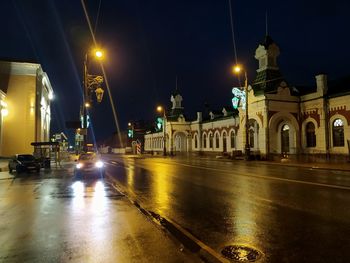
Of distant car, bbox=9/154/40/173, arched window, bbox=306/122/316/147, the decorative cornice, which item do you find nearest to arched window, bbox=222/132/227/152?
arched window, bbox=306/122/316/147

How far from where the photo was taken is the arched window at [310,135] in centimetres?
3447

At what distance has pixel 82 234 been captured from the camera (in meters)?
6.46

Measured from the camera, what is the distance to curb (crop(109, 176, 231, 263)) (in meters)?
4.98

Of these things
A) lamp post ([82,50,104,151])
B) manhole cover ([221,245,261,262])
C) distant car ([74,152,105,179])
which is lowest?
manhole cover ([221,245,261,262])

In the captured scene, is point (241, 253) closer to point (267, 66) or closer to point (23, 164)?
point (23, 164)

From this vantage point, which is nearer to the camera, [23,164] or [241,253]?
[241,253]

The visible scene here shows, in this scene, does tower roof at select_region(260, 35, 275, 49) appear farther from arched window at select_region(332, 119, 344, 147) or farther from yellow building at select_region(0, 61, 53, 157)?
yellow building at select_region(0, 61, 53, 157)

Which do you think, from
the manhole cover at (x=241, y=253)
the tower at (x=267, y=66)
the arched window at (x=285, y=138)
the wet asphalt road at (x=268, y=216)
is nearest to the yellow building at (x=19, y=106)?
the tower at (x=267, y=66)

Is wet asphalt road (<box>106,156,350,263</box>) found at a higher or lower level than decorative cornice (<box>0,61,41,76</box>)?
lower

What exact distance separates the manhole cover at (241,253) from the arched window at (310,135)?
31802 mm

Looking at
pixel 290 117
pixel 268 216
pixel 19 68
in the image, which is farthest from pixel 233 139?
pixel 268 216

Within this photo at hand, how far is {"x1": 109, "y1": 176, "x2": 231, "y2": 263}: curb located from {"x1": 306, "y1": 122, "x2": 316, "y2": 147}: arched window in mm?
30207

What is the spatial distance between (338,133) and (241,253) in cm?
3021

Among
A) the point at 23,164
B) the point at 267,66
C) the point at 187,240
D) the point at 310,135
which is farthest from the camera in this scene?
the point at 267,66
